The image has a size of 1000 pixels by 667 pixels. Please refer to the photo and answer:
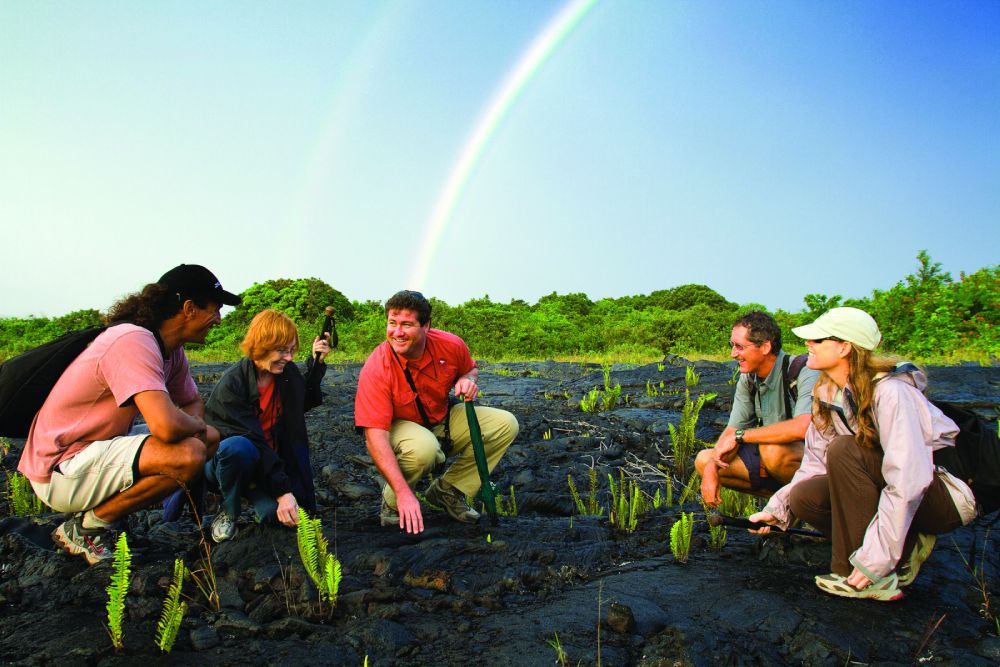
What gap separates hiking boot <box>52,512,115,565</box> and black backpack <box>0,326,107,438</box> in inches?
20.0

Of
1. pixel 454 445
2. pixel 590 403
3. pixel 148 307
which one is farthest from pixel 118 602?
pixel 590 403

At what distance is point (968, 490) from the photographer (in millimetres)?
2660

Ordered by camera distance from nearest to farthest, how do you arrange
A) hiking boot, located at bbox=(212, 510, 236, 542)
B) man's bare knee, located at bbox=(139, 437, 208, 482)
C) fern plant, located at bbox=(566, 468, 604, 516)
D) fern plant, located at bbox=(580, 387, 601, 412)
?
1. man's bare knee, located at bbox=(139, 437, 208, 482)
2. hiking boot, located at bbox=(212, 510, 236, 542)
3. fern plant, located at bbox=(566, 468, 604, 516)
4. fern plant, located at bbox=(580, 387, 601, 412)

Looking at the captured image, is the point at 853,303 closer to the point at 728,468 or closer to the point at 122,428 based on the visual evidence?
the point at 728,468

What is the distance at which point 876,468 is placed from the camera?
2746 mm

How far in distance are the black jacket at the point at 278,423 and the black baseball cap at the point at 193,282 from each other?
46cm

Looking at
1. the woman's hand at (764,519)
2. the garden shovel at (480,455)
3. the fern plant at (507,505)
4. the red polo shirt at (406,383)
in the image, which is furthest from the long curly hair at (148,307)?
the woman's hand at (764,519)

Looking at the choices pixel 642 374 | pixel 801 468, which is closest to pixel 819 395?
pixel 801 468

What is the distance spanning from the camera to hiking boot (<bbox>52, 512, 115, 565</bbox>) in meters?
3.18

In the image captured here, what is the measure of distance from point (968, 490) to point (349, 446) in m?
5.22

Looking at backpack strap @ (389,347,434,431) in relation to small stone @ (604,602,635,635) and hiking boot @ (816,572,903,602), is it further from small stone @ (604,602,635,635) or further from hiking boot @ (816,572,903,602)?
hiking boot @ (816,572,903,602)

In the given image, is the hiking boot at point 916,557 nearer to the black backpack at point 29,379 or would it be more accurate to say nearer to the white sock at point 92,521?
the white sock at point 92,521

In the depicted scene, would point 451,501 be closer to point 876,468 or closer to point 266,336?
point 266,336

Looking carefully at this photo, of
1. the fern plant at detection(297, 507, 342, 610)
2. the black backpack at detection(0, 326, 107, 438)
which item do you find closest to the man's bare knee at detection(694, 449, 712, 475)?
the fern plant at detection(297, 507, 342, 610)
